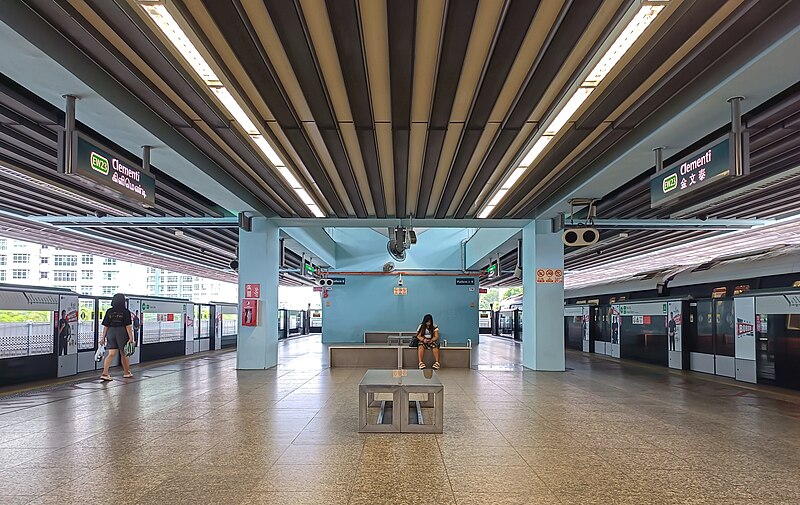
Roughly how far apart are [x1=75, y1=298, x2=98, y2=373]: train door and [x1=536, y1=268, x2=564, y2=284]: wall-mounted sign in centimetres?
990

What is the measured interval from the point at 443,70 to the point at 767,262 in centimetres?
938

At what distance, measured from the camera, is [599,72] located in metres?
5.46

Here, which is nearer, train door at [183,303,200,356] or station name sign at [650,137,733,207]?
station name sign at [650,137,733,207]

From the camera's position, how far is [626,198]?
10859mm

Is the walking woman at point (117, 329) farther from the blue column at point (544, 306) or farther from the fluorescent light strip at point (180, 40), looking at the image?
the blue column at point (544, 306)

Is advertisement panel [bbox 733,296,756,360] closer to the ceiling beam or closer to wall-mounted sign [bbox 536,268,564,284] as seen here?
wall-mounted sign [bbox 536,268,564,284]

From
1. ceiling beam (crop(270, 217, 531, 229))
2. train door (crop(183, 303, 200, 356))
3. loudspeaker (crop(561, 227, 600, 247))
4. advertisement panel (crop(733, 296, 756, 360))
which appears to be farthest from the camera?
train door (crop(183, 303, 200, 356))

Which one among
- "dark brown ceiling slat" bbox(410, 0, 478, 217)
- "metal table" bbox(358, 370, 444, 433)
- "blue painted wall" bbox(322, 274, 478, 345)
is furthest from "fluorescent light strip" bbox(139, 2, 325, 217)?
"blue painted wall" bbox(322, 274, 478, 345)

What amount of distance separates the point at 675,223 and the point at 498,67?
329 inches

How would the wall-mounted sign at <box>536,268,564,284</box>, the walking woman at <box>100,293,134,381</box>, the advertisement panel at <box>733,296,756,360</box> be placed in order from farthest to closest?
the wall-mounted sign at <box>536,268,564,284</box>
the advertisement panel at <box>733,296,756,360</box>
the walking woman at <box>100,293,134,381</box>

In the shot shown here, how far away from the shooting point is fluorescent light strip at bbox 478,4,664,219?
175 inches

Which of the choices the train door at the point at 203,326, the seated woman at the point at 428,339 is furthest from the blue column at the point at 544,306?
the train door at the point at 203,326

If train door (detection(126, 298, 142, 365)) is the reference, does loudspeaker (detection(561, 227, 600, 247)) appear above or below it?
above

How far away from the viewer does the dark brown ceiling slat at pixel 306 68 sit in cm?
445
